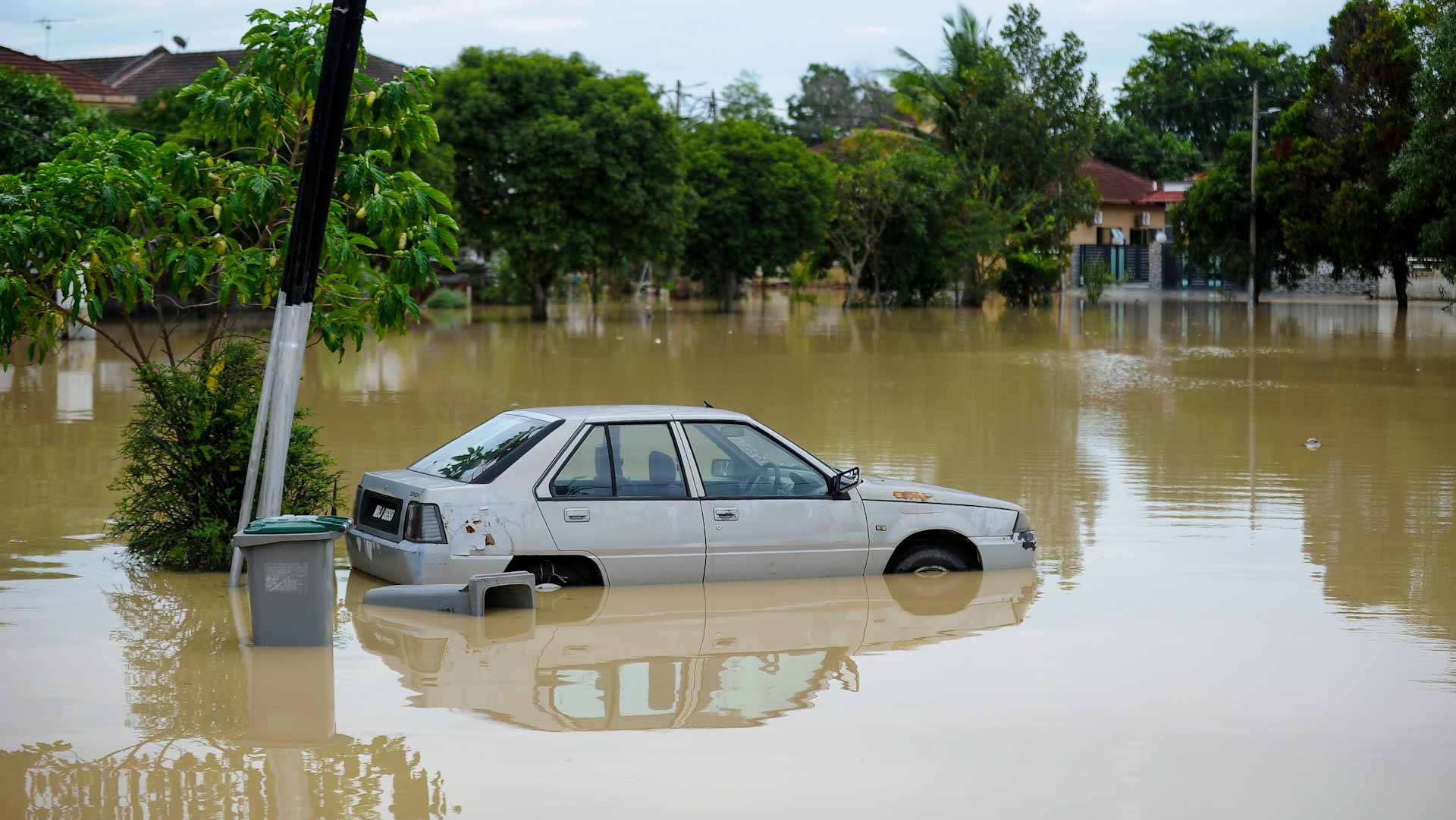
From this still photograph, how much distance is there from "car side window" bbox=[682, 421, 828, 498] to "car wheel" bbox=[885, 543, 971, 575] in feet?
2.47

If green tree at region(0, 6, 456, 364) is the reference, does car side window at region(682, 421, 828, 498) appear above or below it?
below

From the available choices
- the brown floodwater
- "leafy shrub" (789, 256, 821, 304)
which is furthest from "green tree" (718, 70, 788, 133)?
the brown floodwater

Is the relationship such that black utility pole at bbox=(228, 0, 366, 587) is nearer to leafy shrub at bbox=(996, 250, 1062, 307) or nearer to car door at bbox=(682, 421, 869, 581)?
car door at bbox=(682, 421, 869, 581)

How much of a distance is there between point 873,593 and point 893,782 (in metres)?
3.60

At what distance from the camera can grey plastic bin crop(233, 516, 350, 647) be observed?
→ 7.96m

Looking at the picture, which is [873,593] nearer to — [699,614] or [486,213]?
[699,614]

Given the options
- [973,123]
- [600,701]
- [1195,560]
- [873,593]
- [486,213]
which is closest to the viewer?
[600,701]

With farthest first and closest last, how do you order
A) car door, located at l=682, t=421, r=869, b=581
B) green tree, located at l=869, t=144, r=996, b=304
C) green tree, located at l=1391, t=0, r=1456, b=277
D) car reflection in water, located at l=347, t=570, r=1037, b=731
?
green tree, located at l=869, t=144, r=996, b=304 < green tree, located at l=1391, t=0, r=1456, b=277 < car door, located at l=682, t=421, r=869, b=581 < car reflection in water, located at l=347, t=570, r=1037, b=731

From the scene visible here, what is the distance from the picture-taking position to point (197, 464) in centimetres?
1020

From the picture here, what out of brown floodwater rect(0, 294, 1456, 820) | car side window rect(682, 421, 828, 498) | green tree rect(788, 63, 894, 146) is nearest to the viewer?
brown floodwater rect(0, 294, 1456, 820)

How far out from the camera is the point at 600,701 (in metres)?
7.26

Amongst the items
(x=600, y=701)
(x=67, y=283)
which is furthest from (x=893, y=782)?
(x=67, y=283)

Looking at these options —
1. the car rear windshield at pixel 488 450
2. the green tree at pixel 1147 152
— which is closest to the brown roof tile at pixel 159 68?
the car rear windshield at pixel 488 450

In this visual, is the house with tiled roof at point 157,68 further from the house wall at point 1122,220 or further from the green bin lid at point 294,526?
the green bin lid at point 294,526
